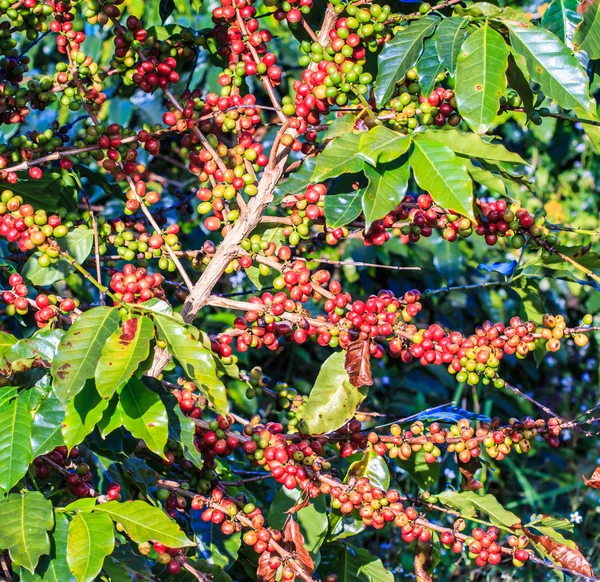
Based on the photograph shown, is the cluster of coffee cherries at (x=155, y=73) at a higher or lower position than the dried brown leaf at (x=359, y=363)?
higher

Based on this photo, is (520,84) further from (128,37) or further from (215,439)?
(215,439)

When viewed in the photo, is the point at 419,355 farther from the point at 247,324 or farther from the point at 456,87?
the point at 456,87

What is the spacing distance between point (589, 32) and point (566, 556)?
1.06m

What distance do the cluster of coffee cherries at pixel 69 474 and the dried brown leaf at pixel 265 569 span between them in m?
0.37

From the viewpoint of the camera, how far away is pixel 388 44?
1.45 metres

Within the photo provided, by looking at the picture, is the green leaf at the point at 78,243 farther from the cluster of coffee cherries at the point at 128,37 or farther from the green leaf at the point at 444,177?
the green leaf at the point at 444,177

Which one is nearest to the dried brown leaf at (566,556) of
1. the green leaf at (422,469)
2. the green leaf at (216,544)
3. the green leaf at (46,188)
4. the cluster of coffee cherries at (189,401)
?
the green leaf at (422,469)

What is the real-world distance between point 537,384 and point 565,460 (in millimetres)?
555

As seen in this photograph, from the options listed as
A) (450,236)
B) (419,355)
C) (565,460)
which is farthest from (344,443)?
(565,460)

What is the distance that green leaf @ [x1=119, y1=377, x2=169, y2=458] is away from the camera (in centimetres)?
131

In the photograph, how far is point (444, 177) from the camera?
1.26m

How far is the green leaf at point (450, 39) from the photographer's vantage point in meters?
1.37

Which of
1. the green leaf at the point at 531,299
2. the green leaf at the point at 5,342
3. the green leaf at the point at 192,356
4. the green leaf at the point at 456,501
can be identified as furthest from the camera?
the green leaf at the point at 531,299

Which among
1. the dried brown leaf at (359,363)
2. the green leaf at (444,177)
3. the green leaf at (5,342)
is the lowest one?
the dried brown leaf at (359,363)
